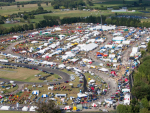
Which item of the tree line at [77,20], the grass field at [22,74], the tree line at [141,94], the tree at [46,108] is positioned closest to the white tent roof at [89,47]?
the grass field at [22,74]

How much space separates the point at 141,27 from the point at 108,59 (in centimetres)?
3496

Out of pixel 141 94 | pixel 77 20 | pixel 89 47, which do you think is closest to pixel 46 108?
pixel 141 94

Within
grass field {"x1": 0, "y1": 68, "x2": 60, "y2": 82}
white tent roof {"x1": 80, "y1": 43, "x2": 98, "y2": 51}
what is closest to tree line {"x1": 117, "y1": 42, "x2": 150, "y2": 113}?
grass field {"x1": 0, "y1": 68, "x2": 60, "y2": 82}

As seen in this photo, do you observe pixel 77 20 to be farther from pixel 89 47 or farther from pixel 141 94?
pixel 141 94

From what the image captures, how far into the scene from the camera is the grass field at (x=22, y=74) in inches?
1485

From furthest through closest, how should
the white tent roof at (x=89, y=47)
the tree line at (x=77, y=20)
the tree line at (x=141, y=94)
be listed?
the tree line at (x=77, y=20) → the white tent roof at (x=89, y=47) → the tree line at (x=141, y=94)

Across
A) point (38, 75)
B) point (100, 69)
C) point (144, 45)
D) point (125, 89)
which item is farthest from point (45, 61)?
point (144, 45)

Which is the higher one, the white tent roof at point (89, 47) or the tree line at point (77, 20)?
the tree line at point (77, 20)

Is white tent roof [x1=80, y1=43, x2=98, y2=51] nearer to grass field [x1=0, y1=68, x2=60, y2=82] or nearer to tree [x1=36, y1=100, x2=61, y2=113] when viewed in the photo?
grass field [x1=0, y1=68, x2=60, y2=82]

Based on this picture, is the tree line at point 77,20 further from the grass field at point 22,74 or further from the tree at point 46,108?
the tree at point 46,108

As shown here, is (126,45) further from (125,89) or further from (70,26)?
(70,26)

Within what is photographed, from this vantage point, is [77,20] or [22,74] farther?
[77,20]

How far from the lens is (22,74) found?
40031 millimetres

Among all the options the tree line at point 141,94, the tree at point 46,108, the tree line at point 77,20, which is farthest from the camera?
the tree line at point 77,20
